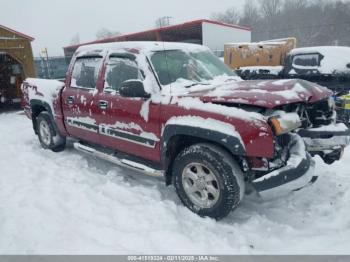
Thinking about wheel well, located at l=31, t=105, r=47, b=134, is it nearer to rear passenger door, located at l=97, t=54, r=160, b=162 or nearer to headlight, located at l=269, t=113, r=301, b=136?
rear passenger door, located at l=97, t=54, r=160, b=162

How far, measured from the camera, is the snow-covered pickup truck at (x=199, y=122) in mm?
3037

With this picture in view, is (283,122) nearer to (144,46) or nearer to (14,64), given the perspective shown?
(144,46)

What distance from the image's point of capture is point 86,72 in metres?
4.94

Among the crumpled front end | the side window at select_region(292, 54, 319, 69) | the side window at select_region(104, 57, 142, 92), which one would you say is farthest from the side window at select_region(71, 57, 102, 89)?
the side window at select_region(292, 54, 319, 69)

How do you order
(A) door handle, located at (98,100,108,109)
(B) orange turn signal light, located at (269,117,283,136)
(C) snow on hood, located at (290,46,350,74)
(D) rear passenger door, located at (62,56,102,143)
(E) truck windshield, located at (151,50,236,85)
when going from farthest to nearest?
(C) snow on hood, located at (290,46,350,74)
(D) rear passenger door, located at (62,56,102,143)
(A) door handle, located at (98,100,108,109)
(E) truck windshield, located at (151,50,236,85)
(B) orange turn signal light, located at (269,117,283,136)

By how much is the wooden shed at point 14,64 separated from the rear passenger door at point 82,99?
8.45 meters

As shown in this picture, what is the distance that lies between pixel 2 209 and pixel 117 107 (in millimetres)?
1827

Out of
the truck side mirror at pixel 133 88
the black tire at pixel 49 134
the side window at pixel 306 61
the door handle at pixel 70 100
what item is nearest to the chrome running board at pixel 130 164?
the door handle at pixel 70 100

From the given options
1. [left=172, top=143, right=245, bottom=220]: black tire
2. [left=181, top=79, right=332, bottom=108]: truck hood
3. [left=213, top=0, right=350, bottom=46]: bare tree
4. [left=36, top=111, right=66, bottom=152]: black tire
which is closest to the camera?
[left=181, top=79, right=332, bottom=108]: truck hood

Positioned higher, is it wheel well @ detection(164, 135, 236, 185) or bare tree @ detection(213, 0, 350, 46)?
bare tree @ detection(213, 0, 350, 46)

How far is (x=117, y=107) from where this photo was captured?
13.8 feet

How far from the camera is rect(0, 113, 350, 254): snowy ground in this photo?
3.05m

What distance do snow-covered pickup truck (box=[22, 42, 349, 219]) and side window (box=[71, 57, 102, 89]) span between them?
0.05 feet

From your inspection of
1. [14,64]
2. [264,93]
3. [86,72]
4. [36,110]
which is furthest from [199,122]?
[14,64]
